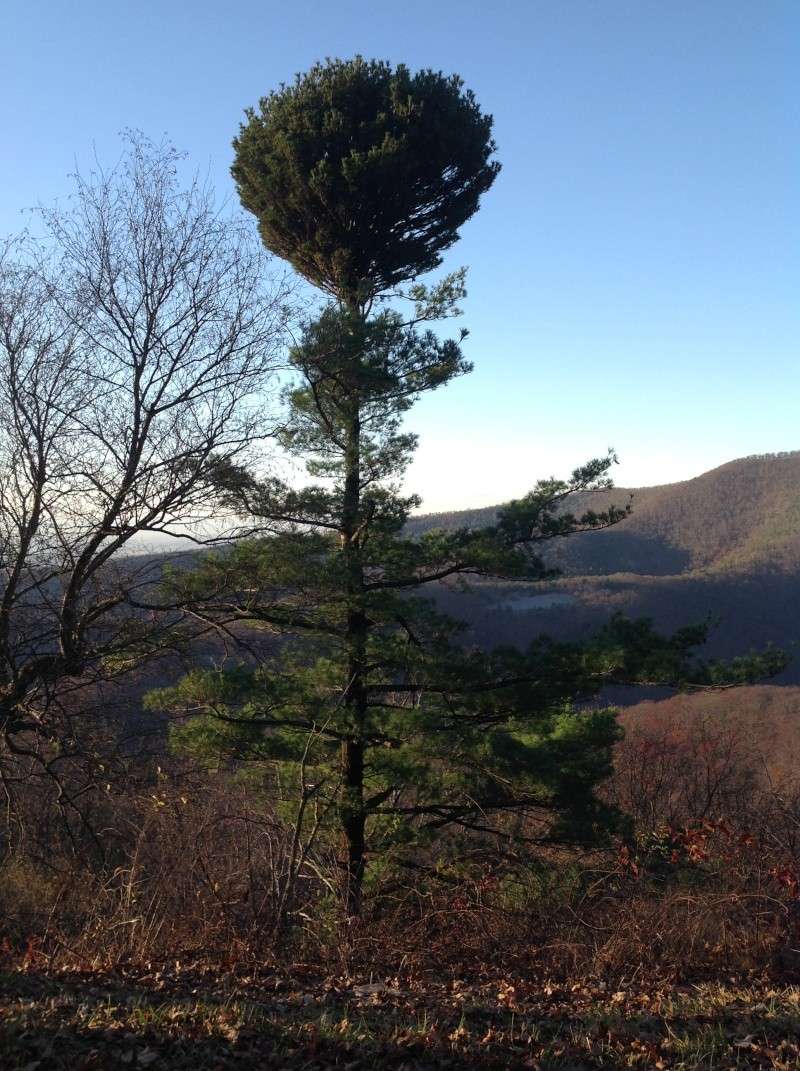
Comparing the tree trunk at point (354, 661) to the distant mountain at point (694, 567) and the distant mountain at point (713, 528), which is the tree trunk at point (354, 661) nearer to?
the distant mountain at point (694, 567)

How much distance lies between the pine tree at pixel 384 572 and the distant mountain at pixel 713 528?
45627mm

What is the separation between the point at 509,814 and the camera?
12312 millimetres

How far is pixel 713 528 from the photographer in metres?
92.4

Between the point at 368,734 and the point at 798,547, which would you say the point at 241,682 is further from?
the point at 798,547

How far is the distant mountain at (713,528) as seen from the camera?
242 feet

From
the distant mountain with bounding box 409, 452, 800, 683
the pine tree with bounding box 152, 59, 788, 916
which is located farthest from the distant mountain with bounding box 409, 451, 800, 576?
the pine tree with bounding box 152, 59, 788, 916

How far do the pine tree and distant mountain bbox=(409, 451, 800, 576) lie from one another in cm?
4563

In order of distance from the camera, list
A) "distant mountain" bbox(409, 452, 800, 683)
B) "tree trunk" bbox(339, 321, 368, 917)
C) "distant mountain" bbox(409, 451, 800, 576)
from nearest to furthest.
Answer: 1. "tree trunk" bbox(339, 321, 368, 917)
2. "distant mountain" bbox(409, 452, 800, 683)
3. "distant mountain" bbox(409, 451, 800, 576)

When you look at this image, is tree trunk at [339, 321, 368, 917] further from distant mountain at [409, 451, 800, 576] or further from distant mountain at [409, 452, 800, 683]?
distant mountain at [409, 451, 800, 576]

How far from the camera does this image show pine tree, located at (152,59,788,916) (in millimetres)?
10617

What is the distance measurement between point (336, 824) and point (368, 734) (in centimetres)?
124

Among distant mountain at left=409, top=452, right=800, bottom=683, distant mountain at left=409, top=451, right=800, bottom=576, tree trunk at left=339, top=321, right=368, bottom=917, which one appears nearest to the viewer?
tree trunk at left=339, top=321, right=368, bottom=917

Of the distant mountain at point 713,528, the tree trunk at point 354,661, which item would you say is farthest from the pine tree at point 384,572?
the distant mountain at point 713,528

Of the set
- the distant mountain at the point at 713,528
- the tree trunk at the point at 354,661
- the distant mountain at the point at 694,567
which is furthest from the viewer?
the distant mountain at the point at 713,528
